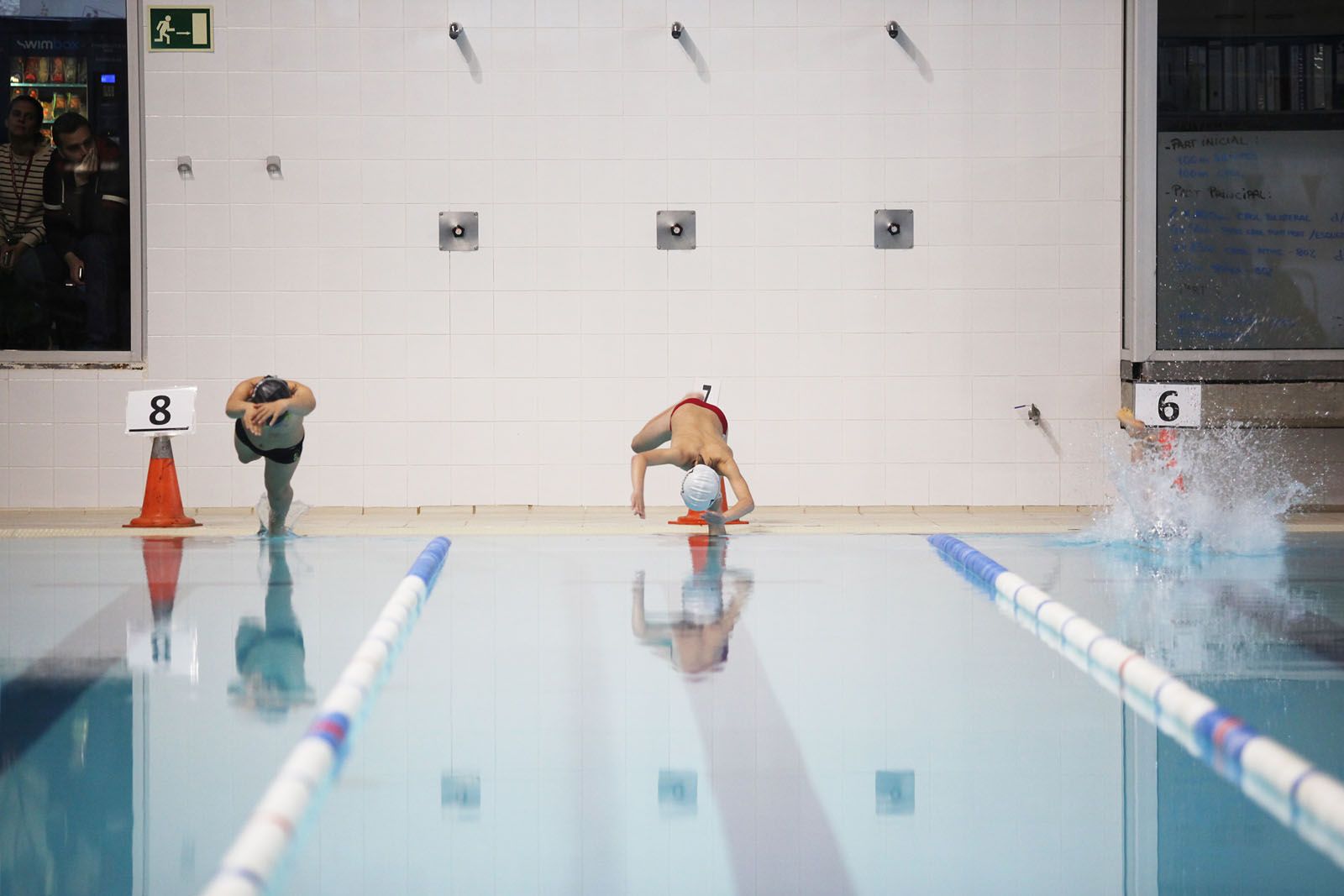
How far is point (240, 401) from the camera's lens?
7492 mm

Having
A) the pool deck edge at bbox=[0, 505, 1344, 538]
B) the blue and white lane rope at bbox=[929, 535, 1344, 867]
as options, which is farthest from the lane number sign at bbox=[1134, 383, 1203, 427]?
the blue and white lane rope at bbox=[929, 535, 1344, 867]

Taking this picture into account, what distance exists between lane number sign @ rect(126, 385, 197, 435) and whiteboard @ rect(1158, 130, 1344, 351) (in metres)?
5.62

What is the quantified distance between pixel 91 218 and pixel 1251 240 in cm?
691

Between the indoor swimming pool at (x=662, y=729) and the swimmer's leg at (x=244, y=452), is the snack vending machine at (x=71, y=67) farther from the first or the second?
the indoor swimming pool at (x=662, y=729)

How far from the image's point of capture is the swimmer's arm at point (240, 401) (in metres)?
7.39

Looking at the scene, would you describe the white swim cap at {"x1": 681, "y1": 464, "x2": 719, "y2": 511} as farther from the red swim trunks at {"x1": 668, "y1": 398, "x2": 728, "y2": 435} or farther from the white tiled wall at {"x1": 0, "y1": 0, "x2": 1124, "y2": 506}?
the white tiled wall at {"x1": 0, "y1": 0, "x2": 1124, "y2": 506}

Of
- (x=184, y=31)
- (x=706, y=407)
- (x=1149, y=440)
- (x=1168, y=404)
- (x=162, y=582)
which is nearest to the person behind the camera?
(x=162, y=582)

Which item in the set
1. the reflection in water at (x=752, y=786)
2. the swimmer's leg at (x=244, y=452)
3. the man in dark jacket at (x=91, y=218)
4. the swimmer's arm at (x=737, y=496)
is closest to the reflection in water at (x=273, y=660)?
the reflection in water at (x=752, y=786)

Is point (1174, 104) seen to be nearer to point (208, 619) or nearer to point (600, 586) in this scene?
point (600, 586)

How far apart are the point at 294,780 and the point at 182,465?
257 inches

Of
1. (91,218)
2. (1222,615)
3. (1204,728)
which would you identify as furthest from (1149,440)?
(91,218)

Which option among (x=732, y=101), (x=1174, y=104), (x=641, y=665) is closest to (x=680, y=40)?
(x=732, y=101)

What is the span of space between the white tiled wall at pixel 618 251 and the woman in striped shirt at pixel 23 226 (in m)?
0.36

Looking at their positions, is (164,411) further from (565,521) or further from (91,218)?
(565,521)
